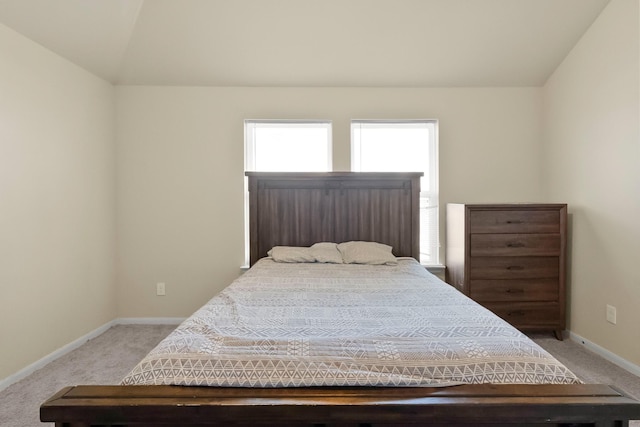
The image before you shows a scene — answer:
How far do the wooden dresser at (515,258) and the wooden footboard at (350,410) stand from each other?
196cm

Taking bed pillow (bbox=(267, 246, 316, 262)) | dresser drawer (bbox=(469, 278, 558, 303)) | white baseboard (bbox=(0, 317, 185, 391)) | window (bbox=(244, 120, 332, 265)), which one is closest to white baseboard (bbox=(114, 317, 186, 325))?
white baseboard (bbox=(0, 317, 185, 391))

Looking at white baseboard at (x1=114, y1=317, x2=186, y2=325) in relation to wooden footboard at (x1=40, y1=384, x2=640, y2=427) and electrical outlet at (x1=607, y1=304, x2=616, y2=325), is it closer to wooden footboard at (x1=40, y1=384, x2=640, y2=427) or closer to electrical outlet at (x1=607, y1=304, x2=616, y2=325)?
wooden footboard at (x1=40, y1=384, x2=640, y2=427)

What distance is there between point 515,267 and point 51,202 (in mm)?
3550

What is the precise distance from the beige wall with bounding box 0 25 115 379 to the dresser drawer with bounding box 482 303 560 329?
128 inches

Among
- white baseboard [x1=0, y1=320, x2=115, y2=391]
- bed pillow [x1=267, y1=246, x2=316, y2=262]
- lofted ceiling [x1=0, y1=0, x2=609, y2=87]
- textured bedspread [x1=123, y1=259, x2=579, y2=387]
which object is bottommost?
white baseboard [x1=0, y1=320, x2=115, y2=391]

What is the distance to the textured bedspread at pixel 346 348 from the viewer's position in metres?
0.96

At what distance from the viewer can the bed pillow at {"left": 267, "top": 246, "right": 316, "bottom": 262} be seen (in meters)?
2.69

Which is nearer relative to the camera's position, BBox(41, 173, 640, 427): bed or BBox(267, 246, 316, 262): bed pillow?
BBox(41, 173, 640, 427): bed

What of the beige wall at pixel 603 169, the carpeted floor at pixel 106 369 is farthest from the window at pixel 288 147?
the beige wall at pixel 603 169

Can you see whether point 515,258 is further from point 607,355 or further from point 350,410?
point 350,410

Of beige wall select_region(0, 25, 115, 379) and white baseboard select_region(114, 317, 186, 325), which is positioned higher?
beige wall select_region(0, 25, 115, 379)

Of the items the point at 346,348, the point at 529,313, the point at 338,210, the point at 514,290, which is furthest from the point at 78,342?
the point at 529,313

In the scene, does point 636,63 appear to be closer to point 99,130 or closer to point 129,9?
point 129,9

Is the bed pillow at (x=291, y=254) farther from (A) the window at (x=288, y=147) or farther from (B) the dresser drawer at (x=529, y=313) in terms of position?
(B) the dresser drawer at (x=529, y=313)
